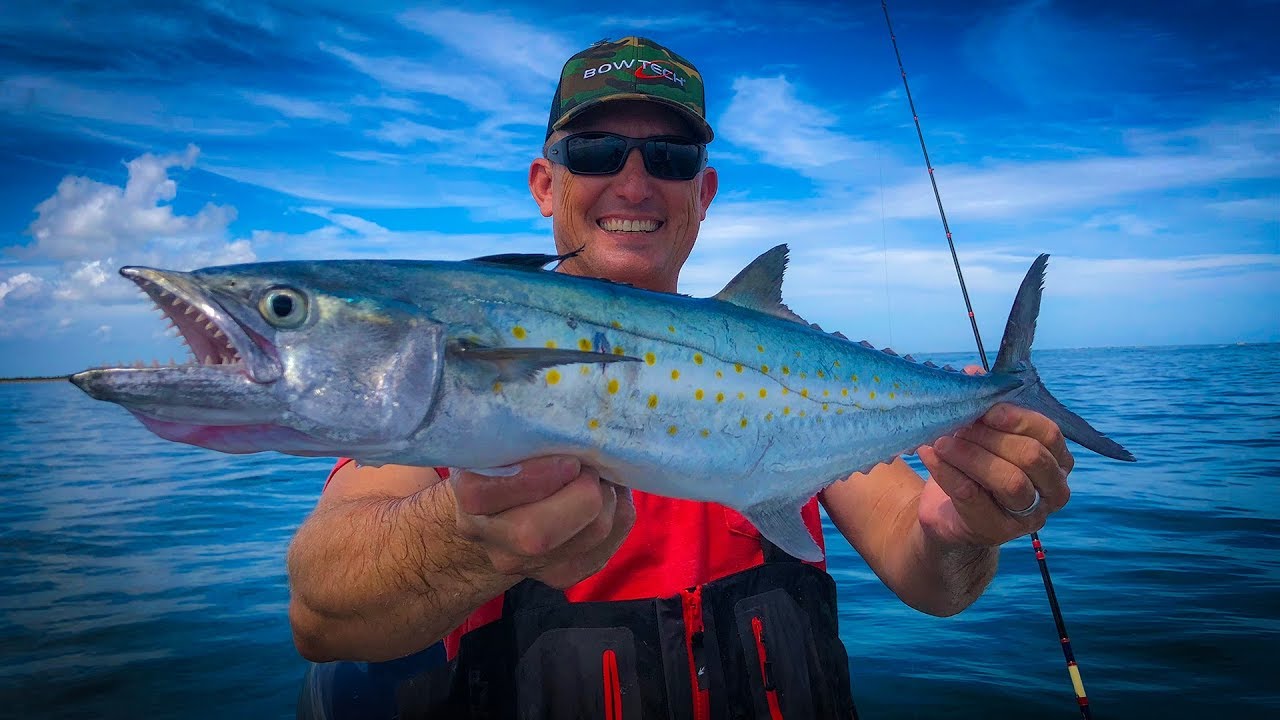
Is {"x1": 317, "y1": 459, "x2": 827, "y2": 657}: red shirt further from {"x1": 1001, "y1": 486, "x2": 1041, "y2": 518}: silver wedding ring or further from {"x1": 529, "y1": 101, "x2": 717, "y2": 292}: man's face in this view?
{"x1": 529, "y1": 101, "x2": 717, "y2": 292}: man's face

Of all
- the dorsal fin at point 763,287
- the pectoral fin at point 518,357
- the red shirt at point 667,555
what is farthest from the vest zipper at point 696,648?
the pectoral fin at point 518,357

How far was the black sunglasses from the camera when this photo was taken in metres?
3.86

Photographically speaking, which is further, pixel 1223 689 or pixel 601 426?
pixel 1223 689

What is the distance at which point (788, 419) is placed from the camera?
2.39 metres

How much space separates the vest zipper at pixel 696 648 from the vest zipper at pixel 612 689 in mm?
295

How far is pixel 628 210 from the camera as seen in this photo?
12.8 ft

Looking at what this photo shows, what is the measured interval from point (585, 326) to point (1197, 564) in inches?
322

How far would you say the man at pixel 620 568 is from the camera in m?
2.25

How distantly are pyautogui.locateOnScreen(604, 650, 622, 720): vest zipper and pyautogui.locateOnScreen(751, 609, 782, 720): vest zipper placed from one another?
61cm

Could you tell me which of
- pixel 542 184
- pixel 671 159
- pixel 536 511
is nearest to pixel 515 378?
pixel 536 511

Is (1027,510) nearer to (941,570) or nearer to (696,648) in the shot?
(941,570)

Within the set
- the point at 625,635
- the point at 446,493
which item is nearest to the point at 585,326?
the point at 446,493

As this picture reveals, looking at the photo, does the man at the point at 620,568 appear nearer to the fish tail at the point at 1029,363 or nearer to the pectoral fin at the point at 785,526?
the fish tail at the point at 1029,363

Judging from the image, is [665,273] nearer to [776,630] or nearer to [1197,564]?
[776,630]
